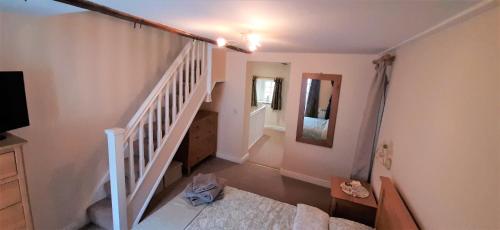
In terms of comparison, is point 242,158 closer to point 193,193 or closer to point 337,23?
Result: point 193,193

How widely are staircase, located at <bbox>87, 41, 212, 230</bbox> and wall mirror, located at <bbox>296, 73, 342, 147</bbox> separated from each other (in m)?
1.58

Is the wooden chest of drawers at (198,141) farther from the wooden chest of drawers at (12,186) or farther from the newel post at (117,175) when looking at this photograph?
the wooden chest of drawers at (12,186)

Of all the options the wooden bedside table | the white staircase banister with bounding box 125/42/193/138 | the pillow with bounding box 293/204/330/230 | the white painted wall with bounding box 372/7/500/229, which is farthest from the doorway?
the white painted wall with bounding box 372/7/500/229

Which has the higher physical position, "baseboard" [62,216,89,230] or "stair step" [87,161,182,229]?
"stair step" [87,161,182,229]

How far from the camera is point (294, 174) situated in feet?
13.0

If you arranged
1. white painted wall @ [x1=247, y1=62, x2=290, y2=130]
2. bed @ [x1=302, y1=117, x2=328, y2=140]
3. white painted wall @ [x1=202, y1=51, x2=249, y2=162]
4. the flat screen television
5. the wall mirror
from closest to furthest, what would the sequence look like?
the flat screen television < the wall mirror < bed @ [x1=302, y1=117, x2=328, y2=140] < white painted wall @ [x1=202, y1=51, x2=249, y2=162] < white painted wall @ [x1=247, y1=62, x2=290, y2=130]

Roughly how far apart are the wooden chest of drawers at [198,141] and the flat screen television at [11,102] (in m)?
2.13

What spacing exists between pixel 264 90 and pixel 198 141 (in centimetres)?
370

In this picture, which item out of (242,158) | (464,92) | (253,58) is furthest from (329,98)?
(464,92)

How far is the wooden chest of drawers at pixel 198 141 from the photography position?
3.76 metres

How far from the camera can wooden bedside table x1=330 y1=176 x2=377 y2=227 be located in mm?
2410

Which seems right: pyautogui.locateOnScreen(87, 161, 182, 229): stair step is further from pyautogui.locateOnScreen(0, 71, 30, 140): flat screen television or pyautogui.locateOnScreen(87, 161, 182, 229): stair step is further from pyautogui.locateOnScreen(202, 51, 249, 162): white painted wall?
pyautogui.locateOnScreen(202, 51, 249, 162): white painted wall

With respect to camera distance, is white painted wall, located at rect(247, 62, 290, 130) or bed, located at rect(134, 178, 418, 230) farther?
white painted wall, located at rect(247, 62, 290, 130)

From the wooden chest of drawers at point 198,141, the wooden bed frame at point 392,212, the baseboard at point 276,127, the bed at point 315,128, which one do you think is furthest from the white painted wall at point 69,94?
the baseboard at point 276,127
